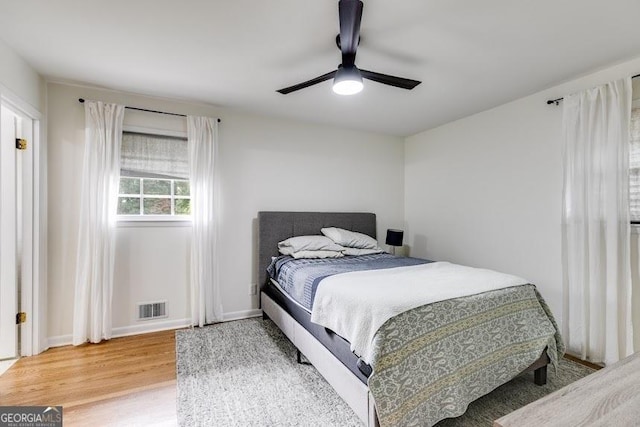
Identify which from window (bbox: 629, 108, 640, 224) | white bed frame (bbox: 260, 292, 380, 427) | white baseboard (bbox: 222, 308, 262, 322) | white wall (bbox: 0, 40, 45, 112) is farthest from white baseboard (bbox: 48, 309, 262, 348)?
window (bbox: 629, 108, 640, 224)

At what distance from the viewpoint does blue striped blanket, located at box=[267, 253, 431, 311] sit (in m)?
2.37

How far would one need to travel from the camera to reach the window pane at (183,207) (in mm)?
3266

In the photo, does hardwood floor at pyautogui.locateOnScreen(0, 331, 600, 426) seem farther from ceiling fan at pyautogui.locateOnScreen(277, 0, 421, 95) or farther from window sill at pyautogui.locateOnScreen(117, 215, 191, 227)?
ceiling fan at pyautogui.locateOnScreen(277, 0, 421, 95)

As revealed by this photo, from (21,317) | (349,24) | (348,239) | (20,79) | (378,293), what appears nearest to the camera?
(349,24)

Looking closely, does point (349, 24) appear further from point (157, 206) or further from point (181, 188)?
point (157, 206)

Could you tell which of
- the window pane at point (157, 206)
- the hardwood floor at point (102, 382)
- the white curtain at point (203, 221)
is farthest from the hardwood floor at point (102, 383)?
the window pane at point (157, 206)

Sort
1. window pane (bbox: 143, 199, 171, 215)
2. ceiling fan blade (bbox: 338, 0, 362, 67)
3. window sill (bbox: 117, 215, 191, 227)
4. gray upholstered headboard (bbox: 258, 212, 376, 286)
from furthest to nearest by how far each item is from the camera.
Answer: gray upholstered headboard (bbox: 258, 212, 376, 286) < window pane (bbox: 143, 199, 171, 215) < window sill (bbox: 117, 215, 191, 227) < ceiling fan blade (bbox: 338, 0, 362, 67)

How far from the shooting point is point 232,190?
347 centimetres

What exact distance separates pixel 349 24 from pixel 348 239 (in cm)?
237

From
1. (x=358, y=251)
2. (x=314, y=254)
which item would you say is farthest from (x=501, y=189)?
(x=314, y=254)

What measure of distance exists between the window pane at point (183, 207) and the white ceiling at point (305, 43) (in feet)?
3.66

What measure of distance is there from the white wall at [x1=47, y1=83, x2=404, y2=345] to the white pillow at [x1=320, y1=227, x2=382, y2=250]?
0.45m

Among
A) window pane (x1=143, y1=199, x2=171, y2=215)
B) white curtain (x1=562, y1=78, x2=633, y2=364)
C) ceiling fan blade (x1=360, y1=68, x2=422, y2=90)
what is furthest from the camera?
window pane (x1=143, y1=199, x2=171, y2=215)

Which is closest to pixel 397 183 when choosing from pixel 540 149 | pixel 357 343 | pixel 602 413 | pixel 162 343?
pixel 540 149
